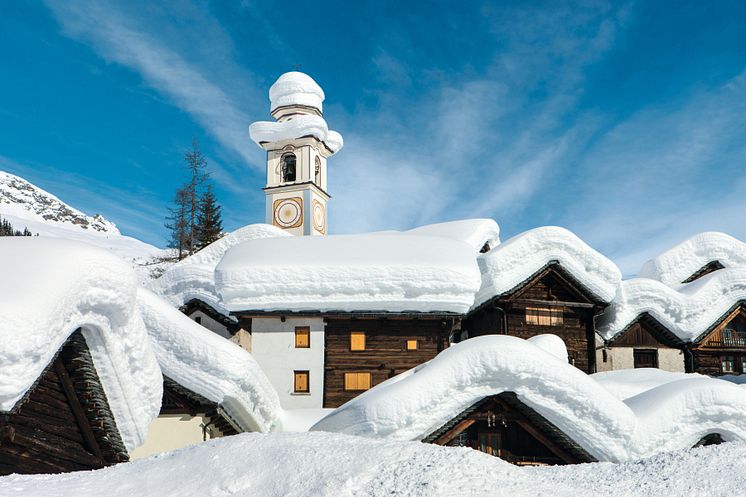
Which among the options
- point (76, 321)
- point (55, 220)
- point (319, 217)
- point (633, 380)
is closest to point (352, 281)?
point (633, 380)

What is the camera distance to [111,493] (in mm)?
4465

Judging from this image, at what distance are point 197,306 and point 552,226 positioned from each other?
14.4 meters

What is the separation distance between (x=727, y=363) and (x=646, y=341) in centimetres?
412

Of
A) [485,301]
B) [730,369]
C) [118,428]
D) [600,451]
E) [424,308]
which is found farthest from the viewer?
[730,369]

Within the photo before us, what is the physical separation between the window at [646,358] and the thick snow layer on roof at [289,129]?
20.4m

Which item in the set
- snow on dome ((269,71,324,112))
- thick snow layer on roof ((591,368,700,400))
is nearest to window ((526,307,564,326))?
thick snow layer on roof ((591,368,700,400))

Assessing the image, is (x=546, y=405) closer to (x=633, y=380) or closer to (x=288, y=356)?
(x=633, y=380)

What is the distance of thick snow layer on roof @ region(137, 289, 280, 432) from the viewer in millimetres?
10625

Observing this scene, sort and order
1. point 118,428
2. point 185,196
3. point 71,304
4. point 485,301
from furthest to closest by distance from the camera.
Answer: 1. point 185,196
2. point 485,301
3. point 118,428
4. point 71,304

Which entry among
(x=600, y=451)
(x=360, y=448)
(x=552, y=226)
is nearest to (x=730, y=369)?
(x=552, y=226)

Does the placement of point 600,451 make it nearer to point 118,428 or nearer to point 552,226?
point 118,428

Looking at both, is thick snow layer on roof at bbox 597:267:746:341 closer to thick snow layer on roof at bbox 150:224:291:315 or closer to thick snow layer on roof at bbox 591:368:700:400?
thick snow layer on roof at bbox 591:368:700:400

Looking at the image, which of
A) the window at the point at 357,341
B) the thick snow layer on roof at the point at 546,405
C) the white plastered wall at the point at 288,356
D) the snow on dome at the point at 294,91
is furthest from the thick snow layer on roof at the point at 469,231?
the thick snow layer on roof at the point at 546,405

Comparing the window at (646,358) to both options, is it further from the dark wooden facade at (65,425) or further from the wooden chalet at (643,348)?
the dark wooden facade at (65,425)
